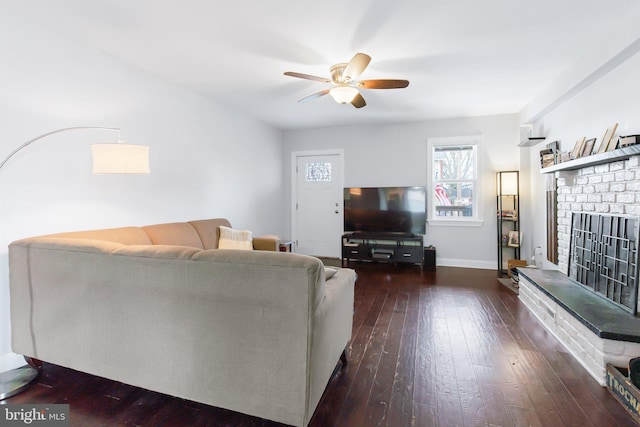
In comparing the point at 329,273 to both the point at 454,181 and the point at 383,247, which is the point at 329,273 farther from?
the point at 454,181

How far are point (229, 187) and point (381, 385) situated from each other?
334cm

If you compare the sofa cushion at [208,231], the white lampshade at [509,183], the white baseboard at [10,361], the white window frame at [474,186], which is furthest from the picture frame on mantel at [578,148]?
the white baseboard at [10,361]

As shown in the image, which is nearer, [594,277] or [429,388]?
[429,388]

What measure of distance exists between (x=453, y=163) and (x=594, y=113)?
2.28 m

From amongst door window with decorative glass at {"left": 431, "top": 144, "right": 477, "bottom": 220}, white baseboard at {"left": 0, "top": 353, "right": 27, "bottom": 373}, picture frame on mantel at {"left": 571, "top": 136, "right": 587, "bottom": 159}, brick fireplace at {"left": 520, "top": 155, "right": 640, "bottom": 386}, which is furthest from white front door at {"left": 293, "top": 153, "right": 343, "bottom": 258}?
white baseboard at {"left": 0, "top": 353, "right": 27, "bottom": 373}

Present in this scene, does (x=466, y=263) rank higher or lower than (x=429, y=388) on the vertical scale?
higher

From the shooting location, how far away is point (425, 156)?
5.18 meters

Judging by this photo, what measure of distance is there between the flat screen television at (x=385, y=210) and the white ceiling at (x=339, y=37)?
5.89 ft

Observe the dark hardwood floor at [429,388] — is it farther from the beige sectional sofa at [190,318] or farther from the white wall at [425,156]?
the white wall at [425,156]

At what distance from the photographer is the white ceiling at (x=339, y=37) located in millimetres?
2098

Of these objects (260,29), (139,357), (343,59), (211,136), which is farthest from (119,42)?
(139,357)

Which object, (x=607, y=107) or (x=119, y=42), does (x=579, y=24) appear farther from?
(x=119, y=42)

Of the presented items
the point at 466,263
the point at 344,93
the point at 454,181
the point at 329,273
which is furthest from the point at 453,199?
the point at 329,273

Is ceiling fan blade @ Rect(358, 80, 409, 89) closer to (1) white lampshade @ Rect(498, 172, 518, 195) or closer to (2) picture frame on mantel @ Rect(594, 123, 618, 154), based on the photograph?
(2) picture frame on mantel @ Rect(594, 123, 618, 154)
